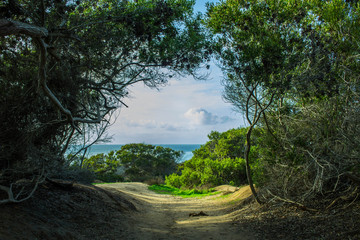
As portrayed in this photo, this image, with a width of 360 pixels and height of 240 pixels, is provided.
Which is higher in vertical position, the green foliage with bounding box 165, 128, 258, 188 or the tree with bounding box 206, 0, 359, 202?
the tree with bounding box 206, 0, 359, 202

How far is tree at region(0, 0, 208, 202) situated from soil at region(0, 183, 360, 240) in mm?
1308

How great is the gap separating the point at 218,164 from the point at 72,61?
43.5 ft

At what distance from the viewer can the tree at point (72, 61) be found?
261 inches

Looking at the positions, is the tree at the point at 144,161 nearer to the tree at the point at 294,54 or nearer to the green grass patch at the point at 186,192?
the green grass patch at the point at 186,192

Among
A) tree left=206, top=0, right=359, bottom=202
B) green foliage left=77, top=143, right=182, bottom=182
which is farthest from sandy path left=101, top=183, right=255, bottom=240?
green foliage left=77, top=143, right=182, bottom=182

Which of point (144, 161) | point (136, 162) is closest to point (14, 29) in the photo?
point (136, 162)

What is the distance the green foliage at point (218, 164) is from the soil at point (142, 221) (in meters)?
8.45

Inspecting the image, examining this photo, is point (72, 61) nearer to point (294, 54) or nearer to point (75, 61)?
point (75, 61)

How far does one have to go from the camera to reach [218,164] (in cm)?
1905

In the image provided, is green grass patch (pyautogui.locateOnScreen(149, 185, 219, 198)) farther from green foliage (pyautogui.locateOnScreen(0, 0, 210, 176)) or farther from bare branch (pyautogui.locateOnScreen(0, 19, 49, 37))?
bare branch (pyautogui.locateOnScreen(0, 19, 49, 37))

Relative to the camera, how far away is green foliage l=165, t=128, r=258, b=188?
1877cm

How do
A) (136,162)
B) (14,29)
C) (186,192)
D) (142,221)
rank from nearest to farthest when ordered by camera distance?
1. (14,29)
2. (142,221)
3. (186,192)
4. (136,162)

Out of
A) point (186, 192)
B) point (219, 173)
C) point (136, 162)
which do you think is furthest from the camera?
point (136, 162)

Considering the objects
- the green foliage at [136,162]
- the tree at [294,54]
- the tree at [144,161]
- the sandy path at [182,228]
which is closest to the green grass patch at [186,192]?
the sandy path at [182,228]
